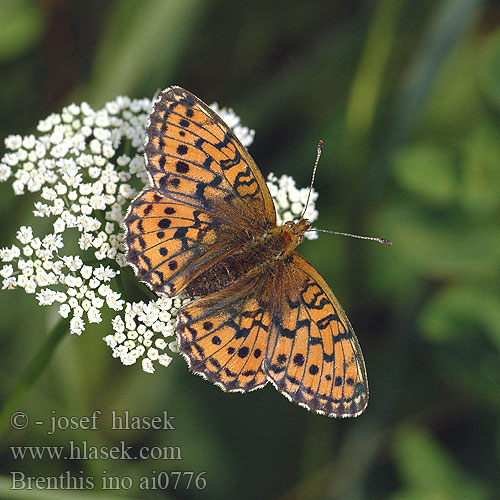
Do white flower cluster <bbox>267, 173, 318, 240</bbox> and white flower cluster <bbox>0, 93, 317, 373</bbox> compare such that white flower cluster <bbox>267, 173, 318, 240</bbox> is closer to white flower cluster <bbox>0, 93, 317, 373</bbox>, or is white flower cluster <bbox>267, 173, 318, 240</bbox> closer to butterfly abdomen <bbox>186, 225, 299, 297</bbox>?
white flower cluster <bbox>0, 93, 317, 373</bbox>

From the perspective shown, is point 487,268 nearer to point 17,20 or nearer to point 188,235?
point 188,235

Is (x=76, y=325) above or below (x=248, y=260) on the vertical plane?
below

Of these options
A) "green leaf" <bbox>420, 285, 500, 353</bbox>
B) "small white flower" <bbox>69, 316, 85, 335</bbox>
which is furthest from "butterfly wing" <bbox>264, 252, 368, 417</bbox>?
"green leaf" <bbox>420, 285, 500, 353</bbox>

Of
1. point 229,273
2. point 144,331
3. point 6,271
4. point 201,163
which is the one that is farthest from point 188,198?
point 6,271

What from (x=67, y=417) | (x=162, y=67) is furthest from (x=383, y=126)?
(x=67, y=417)

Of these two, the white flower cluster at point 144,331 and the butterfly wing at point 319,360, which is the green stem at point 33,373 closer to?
the white flower cluster at point 144,331

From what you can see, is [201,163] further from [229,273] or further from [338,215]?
[338,215]

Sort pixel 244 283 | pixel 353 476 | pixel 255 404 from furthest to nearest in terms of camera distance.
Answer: pixel 255 404
pixel 353 476
pixel 244 283
